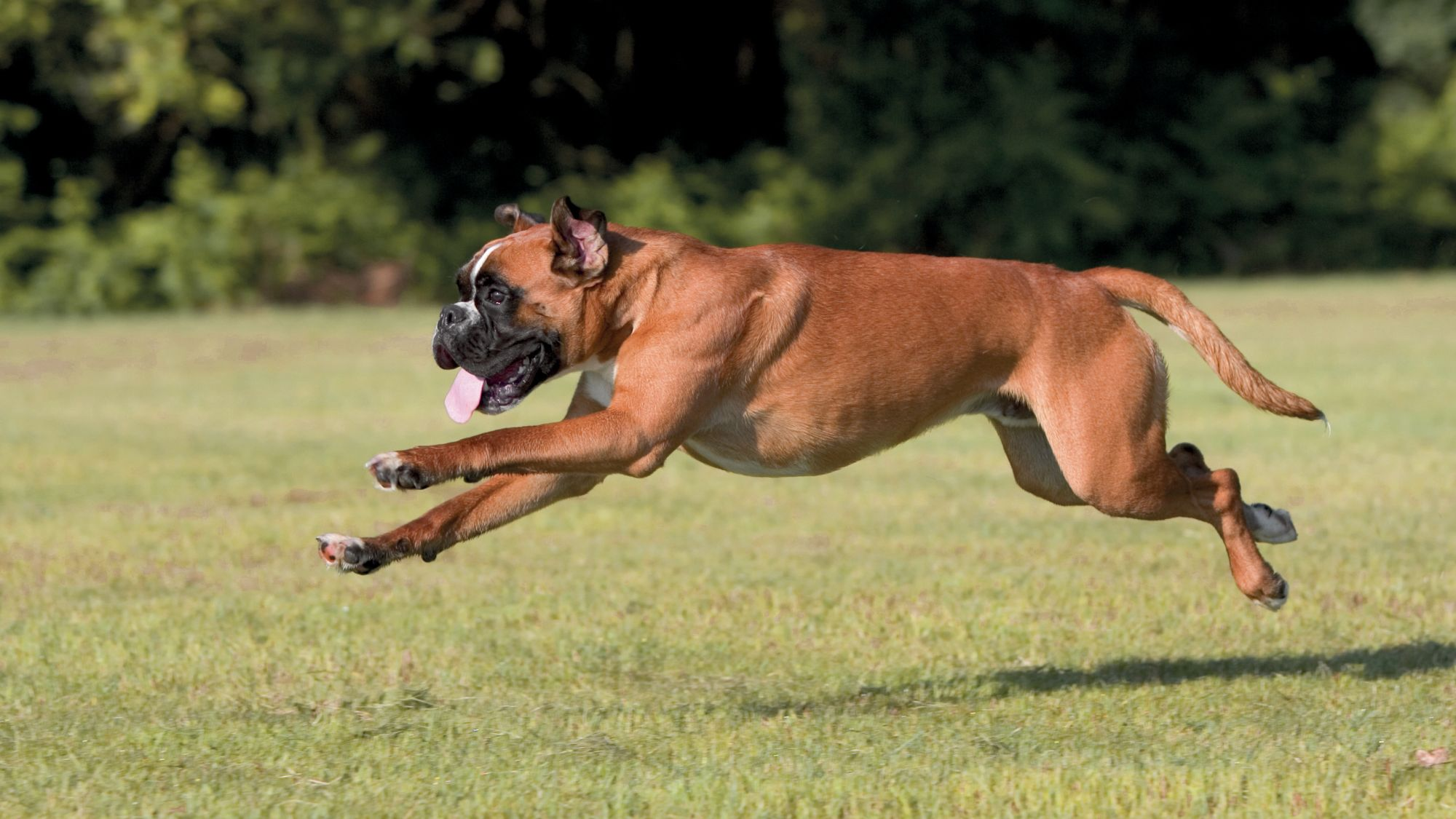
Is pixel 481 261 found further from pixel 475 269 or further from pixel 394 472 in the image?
pixel 394 472

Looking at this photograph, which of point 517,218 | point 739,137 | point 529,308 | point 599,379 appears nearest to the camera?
point 529,308

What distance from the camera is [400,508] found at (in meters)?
12.2

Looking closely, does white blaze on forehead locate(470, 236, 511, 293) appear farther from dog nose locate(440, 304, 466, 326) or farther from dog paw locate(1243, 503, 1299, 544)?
dog paw locate(1243, 503, 1299, 544)

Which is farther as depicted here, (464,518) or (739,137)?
(739,137)

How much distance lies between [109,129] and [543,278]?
30889 mm

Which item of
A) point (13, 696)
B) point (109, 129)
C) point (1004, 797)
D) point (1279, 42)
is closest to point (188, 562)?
point (13, 696)

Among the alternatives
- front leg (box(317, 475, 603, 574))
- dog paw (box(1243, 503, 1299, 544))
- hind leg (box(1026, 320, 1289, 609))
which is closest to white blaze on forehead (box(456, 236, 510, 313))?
front leg (box(317, 475, 603, 574))

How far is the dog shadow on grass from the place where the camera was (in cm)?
691

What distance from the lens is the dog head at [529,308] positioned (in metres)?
6.46

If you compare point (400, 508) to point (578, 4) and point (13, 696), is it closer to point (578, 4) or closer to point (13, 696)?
point (13, 696)

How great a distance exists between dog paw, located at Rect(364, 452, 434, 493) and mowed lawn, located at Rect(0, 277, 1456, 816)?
0.90 meters

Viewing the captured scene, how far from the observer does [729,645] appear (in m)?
7.82

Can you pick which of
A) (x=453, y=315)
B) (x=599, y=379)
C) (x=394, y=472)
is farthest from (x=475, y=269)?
(x=394, y=472)

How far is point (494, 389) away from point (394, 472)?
2.91ft
